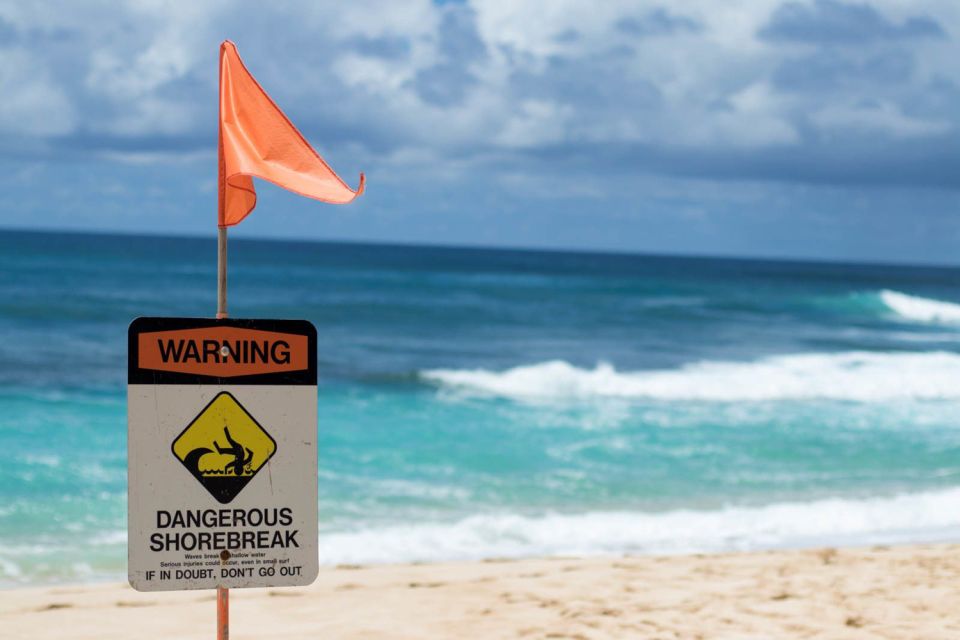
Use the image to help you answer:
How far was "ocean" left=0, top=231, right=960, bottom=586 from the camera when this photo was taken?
8.89m

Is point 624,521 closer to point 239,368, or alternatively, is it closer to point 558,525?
point 558,525

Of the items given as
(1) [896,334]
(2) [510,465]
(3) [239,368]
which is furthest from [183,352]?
(1) [896,334]

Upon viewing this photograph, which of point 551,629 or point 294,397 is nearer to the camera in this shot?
point 294,397

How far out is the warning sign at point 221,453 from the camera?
3.21 metres

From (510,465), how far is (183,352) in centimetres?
882

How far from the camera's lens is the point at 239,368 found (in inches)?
130

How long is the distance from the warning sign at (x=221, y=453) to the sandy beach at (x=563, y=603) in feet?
8.24

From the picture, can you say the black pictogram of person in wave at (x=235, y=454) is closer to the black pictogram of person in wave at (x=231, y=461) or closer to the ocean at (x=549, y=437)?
the black pictogram of person in wave at (x=231, y=461)

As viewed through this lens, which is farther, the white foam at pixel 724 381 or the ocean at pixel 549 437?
the white foam at pixel 724 381

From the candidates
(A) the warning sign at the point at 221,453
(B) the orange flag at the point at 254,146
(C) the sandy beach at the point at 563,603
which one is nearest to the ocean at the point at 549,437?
(C) the sandy beach at the point at 563,603

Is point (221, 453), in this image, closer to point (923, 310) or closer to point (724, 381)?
point (724, 381)

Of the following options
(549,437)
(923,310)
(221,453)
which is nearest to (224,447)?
(221,453)

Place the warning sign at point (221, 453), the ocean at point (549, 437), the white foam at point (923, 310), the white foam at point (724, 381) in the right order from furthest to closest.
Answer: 1. the white foam at point (923, 310)
2. the white foam at point (724, 381)
3. the ocean at point (549, 437)
4. the warning sign at point (221, 453)

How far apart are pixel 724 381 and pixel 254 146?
17.9m
